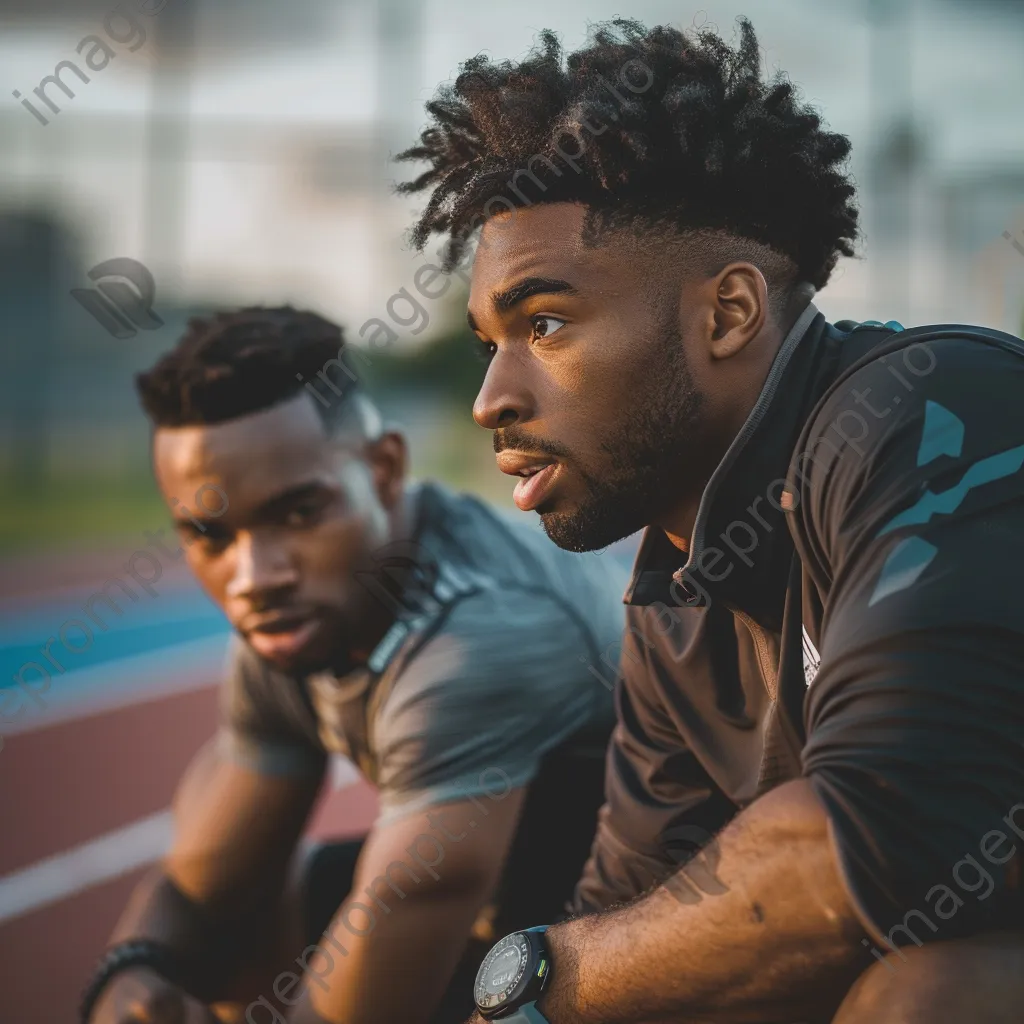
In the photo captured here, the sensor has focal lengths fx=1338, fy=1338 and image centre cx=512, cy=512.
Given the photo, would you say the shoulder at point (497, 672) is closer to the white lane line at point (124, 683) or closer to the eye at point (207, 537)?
the eye at point (207, 537)

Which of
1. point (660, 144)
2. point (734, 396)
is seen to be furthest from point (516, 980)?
point (660, 144)

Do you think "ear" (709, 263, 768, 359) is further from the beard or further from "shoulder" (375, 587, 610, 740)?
"shoulder" (375, 587, 610, 740)

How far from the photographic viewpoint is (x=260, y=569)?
285cm

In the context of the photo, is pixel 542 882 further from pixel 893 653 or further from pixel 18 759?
pixel 18 759

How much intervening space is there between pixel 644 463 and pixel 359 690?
4.41 feet

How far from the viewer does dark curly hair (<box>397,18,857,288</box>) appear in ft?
6.01

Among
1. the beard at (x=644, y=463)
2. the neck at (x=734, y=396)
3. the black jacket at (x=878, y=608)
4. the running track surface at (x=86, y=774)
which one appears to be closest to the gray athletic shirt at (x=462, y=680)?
the black jacket at (x=878, y=608)

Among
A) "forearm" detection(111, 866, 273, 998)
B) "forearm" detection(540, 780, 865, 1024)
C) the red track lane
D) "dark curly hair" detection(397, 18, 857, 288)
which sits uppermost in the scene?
"dark curly hair" detection(397, 18, 857, 288)

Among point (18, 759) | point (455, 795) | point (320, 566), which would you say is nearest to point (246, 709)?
point (320, 566)

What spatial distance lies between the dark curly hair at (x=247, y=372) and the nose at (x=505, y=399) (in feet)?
3.97

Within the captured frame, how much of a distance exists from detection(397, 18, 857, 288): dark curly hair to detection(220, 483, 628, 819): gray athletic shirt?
1113mm

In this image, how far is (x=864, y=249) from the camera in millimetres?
2145

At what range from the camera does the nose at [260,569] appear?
2.84 m

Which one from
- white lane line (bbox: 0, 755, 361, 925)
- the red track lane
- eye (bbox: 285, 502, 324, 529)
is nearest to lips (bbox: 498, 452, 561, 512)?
eye (bbox: 285, 502, 324, 529)
